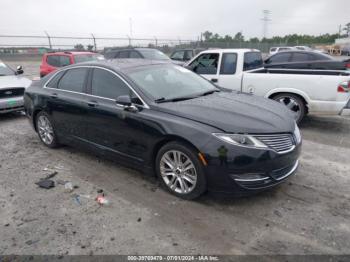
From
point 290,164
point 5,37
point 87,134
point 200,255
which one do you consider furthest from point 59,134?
point 5,37

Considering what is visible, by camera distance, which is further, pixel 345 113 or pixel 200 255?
pixel 345 113

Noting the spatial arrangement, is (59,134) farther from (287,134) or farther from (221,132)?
(287,134)

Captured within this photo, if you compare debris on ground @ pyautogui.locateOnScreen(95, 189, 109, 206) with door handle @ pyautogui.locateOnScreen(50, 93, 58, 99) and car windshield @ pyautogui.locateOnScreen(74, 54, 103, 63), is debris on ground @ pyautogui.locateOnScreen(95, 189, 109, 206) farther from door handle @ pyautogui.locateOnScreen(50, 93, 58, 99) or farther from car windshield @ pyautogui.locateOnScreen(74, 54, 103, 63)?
car windshield @ pyautogui.locateOnScreen(74, 54, 103, 63)

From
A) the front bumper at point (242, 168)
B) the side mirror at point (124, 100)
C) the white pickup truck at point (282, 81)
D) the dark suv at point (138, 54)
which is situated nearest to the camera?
the front bumper at point (242, 168)

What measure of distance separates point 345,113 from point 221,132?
12.6 feet

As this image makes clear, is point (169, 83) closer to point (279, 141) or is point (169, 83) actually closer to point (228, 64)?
point (279, 141)

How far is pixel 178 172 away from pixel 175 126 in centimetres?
58

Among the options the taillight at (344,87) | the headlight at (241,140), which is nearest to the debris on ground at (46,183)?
the headlight at (241,140)

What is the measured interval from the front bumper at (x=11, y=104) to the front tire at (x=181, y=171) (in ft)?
17.8

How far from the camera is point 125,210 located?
3.44 meters

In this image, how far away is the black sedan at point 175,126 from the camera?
3.18 meters

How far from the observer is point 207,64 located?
24.3 feet

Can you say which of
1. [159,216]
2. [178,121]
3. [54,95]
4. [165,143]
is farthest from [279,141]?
[54,95]

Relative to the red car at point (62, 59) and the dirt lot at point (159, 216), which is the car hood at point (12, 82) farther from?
the dirt lot at point (159, 216)
